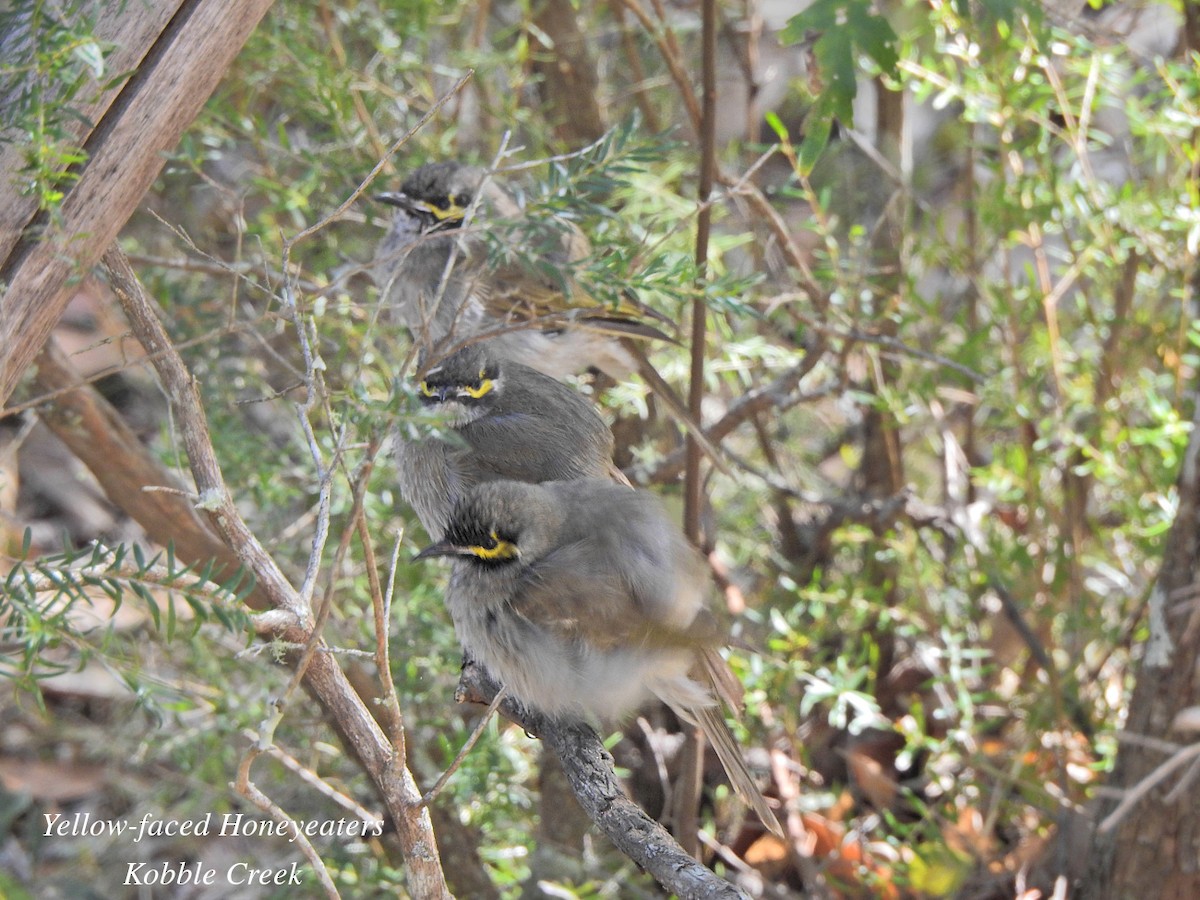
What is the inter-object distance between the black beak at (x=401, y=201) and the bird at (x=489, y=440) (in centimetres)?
78

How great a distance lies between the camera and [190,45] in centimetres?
207

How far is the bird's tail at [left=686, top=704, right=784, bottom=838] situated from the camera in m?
2.74

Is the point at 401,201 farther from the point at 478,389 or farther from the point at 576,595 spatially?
the point at 576,595

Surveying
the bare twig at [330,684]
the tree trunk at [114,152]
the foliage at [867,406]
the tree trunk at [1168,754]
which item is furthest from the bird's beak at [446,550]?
the tree trunk at [1168,754]

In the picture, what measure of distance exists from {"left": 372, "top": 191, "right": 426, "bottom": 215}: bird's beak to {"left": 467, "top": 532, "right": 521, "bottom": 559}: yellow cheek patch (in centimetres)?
147

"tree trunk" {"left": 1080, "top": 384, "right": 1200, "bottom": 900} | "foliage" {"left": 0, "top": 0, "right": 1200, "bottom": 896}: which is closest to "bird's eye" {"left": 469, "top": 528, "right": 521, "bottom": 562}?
"foliage" {"left": 0, "top": 0, "right": 1200, "bottom": 896}

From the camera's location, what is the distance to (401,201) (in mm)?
3645

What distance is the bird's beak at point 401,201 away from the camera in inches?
142

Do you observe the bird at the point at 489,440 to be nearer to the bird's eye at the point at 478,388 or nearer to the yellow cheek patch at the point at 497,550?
the bird's eye at the point at 478,388

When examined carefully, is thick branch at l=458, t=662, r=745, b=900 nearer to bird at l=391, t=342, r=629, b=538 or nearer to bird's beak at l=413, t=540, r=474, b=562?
bird's beak at l=413, t=540, r=474, b=562

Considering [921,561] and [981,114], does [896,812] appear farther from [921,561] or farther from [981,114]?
[981,114]

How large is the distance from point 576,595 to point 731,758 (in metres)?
0.60

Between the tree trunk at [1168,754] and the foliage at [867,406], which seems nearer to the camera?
the tree trunk at [1168,754]

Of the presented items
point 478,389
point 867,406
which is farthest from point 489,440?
point 867,406
